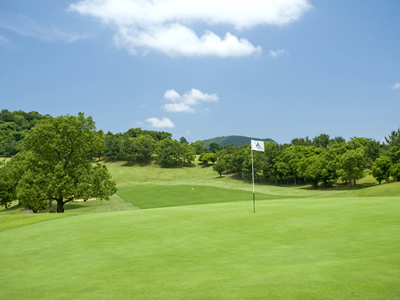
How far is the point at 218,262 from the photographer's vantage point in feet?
27.9

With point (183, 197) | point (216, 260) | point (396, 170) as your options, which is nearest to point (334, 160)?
point (396, 170)

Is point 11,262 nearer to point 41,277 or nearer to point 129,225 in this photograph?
point 41,277

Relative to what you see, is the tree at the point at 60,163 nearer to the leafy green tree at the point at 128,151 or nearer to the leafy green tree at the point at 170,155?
the leafy green tree at the point at 170,155

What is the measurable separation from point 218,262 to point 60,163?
35936 mm

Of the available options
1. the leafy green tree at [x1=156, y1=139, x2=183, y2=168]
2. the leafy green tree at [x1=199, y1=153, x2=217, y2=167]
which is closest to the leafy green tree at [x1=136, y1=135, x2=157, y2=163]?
the leafy green tree at [x1=156, y1=139, x2=183, y2=168]

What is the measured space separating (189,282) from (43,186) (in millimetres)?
37023

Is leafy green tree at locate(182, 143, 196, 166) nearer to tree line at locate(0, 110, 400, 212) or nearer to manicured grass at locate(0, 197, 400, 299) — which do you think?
tree line at locate(0, 110, 400, 212)

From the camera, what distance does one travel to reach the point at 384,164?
225ft

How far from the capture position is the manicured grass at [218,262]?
6.20 m

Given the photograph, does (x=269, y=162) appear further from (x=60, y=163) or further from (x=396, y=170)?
(x=60, y=163)

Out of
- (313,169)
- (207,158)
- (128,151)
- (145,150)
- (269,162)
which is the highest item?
(145,150)

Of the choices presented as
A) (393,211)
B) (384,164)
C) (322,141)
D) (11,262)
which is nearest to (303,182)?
(384,164)

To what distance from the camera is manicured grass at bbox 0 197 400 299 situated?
6203 millimetres

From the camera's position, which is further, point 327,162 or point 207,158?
point 207,158
